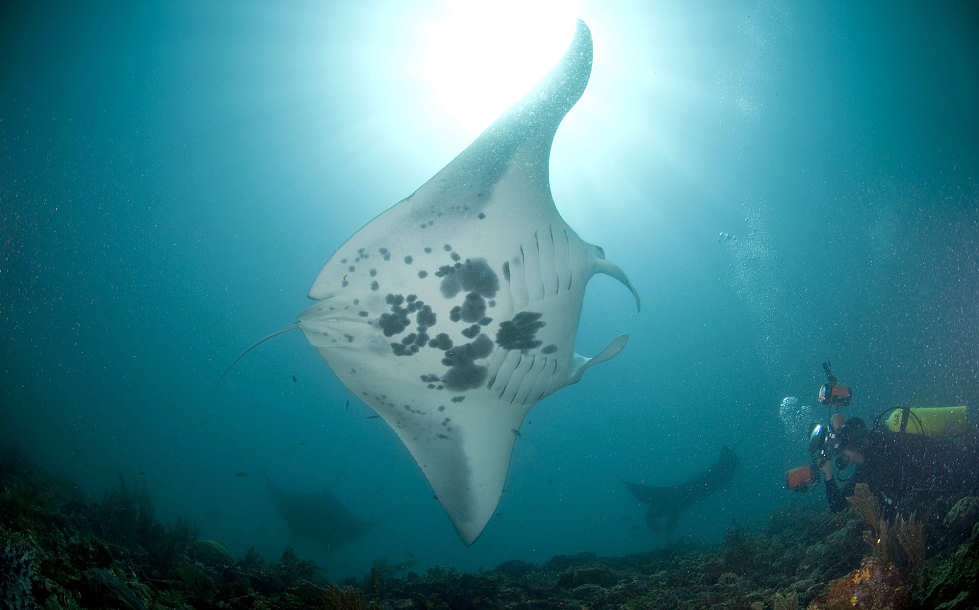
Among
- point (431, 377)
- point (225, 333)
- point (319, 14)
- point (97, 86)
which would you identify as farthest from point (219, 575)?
point (225, 333)

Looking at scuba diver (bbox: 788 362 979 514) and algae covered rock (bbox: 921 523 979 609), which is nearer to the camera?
algae covered rock (bbox: 921 523 979 609)

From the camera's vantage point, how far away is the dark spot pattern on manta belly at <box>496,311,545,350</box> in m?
2.97

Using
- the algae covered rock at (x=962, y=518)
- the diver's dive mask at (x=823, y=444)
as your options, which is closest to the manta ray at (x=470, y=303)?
the algae covered rock at (x=962, y=518)

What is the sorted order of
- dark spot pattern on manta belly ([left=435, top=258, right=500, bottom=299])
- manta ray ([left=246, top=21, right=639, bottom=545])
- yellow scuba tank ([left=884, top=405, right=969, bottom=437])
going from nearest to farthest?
manta ray ([left=246, top=21, right=639, bottom=545]) → dark spot pattern on manta belly ([left=435, top=258, right=500, bottom=299]) → yellow scuba tank ([left=884, top=405, right=969, bottom=437])

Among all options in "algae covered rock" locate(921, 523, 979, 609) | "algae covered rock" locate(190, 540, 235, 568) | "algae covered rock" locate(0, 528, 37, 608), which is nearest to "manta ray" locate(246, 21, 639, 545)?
"algae covered rock" locate(0, 528, 37, 608)

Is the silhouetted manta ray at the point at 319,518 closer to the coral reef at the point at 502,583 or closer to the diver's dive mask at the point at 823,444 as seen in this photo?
the coral reef at the point at 502,583

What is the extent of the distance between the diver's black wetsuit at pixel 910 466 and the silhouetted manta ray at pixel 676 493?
9825 millimetres

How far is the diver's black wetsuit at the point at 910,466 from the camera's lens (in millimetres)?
4500

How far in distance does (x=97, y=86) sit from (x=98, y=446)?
104ft

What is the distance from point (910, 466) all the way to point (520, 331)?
546 cm

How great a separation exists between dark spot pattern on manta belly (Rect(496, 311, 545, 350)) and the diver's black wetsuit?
4.67 metres

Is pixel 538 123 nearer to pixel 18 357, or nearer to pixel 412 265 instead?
pixel 412 265

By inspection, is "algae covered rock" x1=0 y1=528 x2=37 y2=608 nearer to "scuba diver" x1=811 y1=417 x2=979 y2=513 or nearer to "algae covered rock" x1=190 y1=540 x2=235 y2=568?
"algae covered rock" x1=190 y1=540 x2=235 y2=568

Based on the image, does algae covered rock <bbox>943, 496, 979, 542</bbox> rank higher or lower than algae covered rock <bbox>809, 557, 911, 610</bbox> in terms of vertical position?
higher
